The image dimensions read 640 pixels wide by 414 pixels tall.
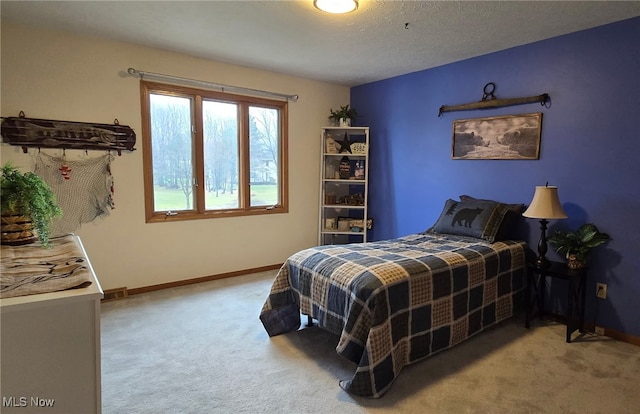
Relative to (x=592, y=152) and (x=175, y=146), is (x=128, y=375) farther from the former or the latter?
(x=592, y=152)

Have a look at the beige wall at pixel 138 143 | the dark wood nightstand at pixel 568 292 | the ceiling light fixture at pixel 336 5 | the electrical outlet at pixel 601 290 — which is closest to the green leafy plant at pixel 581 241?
the dark wood nightstand at pixel 568 292

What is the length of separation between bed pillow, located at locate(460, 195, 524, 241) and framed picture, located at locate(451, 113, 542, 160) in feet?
1.48

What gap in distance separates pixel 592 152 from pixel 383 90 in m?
2.30

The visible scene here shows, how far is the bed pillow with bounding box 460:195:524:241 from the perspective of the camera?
304 cm

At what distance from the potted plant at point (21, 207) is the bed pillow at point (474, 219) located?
9.47ft

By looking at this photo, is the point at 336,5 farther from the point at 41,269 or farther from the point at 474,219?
the point at 41,269

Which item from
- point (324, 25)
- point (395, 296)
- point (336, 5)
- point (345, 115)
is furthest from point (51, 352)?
point (345, 115)

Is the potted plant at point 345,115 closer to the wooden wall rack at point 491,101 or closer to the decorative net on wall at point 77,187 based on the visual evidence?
the wooden wall rack at point 491,101

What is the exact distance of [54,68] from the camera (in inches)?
117

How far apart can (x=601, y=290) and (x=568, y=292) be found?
0.82 ft

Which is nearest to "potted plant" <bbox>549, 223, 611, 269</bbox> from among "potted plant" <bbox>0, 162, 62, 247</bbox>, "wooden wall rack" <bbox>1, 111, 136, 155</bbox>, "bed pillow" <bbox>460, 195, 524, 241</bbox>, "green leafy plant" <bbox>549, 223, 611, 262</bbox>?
"green leafy plant" <bbox>549, 223, 611, 262</bbox>

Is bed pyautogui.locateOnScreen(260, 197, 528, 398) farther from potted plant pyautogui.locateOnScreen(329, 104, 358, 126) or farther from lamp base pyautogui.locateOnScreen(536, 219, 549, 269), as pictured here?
potted plant pyautogui.locateOnScreen(329, 104, 358, 126)

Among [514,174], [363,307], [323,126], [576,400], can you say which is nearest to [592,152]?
[514,174]

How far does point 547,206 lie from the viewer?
2691 millimetres
